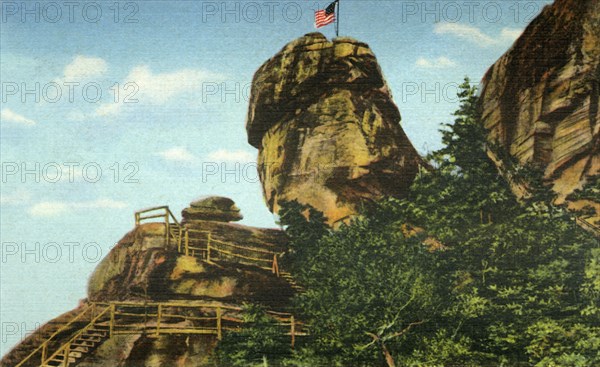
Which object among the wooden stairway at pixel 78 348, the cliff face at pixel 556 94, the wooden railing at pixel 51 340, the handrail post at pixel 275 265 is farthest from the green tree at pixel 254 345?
the cliff face at pixel 556 94

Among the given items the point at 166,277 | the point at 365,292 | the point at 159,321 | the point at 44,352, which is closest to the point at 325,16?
the point at 365,292

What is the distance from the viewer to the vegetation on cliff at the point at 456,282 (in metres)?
13.3

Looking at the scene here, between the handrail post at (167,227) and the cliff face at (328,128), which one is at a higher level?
the cliff face at (328,128)

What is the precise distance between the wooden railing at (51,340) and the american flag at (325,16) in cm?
812

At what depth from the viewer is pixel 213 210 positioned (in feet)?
55.1

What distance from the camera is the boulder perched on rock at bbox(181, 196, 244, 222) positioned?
1658cm

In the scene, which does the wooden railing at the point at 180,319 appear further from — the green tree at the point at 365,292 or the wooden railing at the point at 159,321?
the green tree at the point at 365,292

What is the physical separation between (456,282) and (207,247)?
5.73m

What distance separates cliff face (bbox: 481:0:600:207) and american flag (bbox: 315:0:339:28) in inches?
172

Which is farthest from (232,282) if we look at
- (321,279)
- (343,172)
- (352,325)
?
(343,172)

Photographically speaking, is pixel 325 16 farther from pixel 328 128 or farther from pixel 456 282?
pixel 456 282

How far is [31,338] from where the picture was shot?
13883 mm

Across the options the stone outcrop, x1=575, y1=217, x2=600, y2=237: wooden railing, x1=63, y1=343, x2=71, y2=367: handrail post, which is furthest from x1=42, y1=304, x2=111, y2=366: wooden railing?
x1=575, y1=217, x2=600, y2=237: wooden railing

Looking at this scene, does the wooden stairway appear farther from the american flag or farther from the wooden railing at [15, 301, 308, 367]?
the american flag
